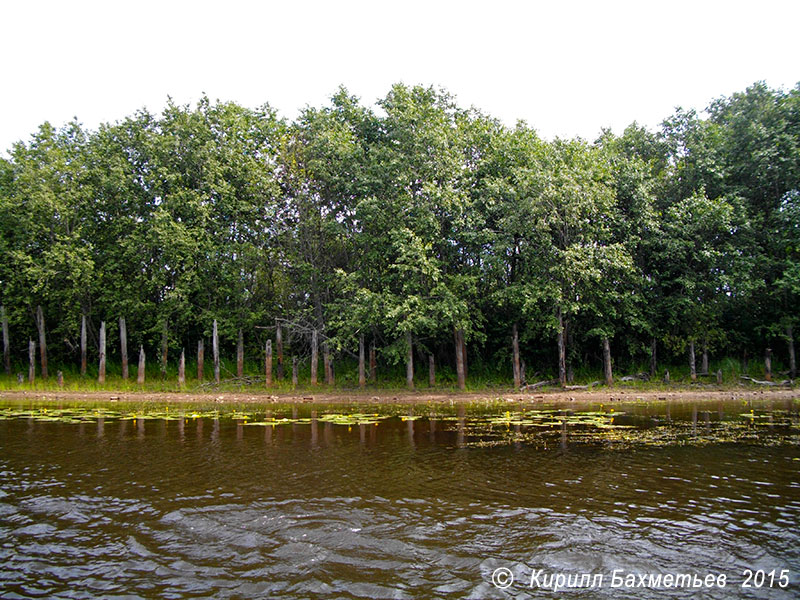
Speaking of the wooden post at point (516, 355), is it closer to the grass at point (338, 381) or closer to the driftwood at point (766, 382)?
the grass at point (338, 381)

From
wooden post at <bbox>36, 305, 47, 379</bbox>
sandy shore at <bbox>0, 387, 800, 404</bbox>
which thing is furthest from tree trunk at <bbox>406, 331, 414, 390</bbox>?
wooden post at <bbox>36, 305, 47, 379</bbox>

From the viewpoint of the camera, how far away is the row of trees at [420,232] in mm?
26984

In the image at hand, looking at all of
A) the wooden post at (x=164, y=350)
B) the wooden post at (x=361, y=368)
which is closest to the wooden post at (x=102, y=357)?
the wooden post at (x=164, y=350)

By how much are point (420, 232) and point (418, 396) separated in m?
8.30

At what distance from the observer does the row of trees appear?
26984mm

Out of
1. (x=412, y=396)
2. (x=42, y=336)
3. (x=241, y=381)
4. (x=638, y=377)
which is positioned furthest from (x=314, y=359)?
(x=638, y=377)

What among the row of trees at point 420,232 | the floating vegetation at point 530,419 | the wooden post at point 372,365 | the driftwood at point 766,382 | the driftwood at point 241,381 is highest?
the row of trees at point 420,232

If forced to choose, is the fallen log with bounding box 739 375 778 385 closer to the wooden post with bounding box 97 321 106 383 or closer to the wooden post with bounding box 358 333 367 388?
the wooden post with bounding box 358 333 367 388

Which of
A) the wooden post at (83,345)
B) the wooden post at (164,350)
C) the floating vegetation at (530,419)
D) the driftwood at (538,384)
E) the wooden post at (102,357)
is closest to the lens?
the floating vegetation at (530,419)

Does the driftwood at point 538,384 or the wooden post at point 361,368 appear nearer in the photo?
the driftwood at point 538,384

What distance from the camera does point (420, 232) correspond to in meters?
27.8

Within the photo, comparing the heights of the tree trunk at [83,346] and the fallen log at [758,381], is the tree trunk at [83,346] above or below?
above

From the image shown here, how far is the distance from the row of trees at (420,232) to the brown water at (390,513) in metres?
14.1

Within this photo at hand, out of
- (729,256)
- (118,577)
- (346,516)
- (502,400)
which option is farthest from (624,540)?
(729,256)
